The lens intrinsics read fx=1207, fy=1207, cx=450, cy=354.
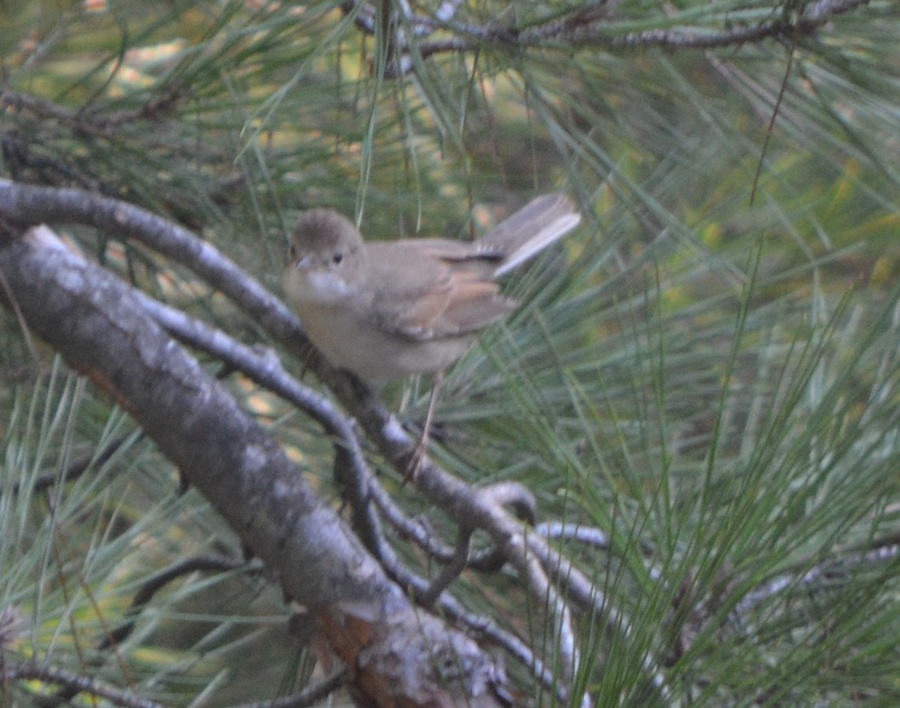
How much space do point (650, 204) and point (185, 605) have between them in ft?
6.99

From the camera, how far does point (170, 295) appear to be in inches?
113

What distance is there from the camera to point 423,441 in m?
2.10

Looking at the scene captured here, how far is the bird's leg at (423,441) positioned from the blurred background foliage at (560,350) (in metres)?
0.05

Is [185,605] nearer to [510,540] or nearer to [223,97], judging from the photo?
[223,97]

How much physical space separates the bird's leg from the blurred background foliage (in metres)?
0.05

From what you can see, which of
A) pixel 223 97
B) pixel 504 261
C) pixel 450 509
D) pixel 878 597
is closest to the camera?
pixel 878 597

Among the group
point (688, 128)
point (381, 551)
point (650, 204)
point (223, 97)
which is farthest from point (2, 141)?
point (688, 128)

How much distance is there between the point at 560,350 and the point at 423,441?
1.29ft

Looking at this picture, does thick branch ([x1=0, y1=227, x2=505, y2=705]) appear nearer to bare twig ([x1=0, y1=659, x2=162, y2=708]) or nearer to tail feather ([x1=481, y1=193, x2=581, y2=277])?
bare twig ([x1=0, y1=659, x2=162, y2=708])

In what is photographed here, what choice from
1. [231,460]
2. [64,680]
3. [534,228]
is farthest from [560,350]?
[64,680]

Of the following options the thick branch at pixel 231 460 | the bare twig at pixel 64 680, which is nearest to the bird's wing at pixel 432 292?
the thick branch at pixel 231 460

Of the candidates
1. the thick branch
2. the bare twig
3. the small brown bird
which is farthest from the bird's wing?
the bare twig

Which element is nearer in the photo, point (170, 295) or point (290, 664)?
point (290, 664)

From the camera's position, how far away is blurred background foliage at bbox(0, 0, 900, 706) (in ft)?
4.03
